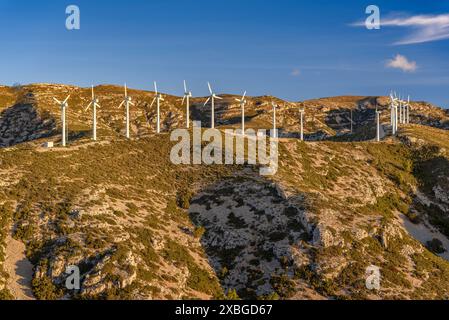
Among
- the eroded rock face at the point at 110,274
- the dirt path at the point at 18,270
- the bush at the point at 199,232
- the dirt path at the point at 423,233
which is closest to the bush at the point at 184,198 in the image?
the bush at the point at 199,232

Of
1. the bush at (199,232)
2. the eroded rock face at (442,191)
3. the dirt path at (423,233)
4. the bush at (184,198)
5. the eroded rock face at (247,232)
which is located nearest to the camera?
the eroded rock face at (247,232)

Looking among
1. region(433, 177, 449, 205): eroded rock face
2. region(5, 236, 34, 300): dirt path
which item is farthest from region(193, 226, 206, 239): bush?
region(433, 177, 449, 205): eroded rock face

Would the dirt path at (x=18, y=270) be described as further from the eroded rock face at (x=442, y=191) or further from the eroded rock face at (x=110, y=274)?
the eroded rock face at (x=442, y=191)

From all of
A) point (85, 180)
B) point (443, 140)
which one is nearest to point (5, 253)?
point (85, 180)

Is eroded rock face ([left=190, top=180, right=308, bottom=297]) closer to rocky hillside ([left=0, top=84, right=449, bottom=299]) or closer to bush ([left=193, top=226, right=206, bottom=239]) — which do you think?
rocky hillside ([left=0, top=84, right=449, bottom=299])

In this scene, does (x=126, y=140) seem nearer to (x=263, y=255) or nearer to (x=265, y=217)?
(x=265, y=217)

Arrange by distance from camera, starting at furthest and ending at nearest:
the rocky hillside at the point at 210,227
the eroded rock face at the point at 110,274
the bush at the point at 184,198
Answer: the bush at the point at 184,198, the rocky hillside at the point at 210,227, the eroded rock face at the point at 110,274
